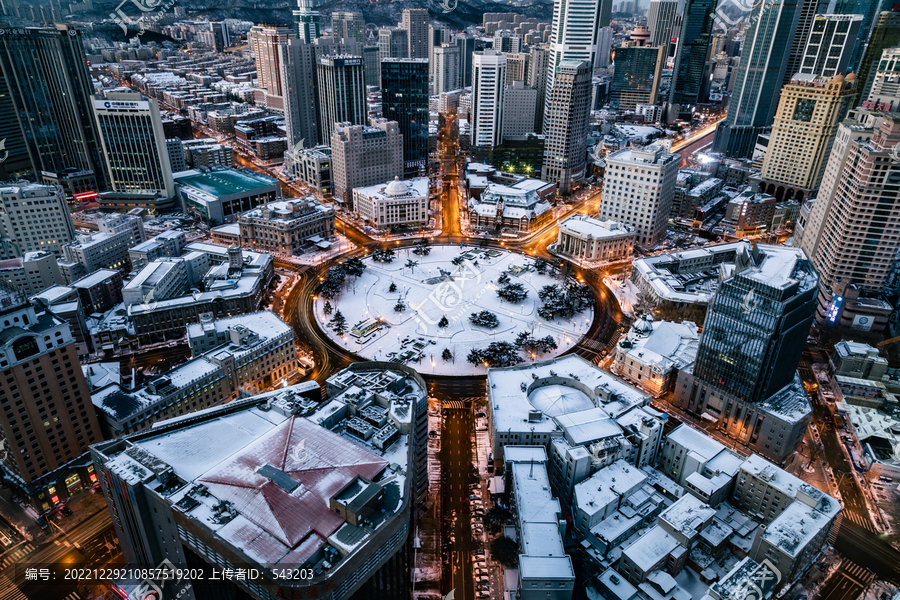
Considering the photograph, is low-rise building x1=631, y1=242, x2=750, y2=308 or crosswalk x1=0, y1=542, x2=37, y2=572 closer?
crosswalk x1=0, y1=542, x2=37, y2=572

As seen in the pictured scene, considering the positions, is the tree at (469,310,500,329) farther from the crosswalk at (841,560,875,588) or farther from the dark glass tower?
the crosswalk at (841,560,875,588)

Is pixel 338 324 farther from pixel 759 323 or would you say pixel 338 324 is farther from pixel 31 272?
pixel 759 323

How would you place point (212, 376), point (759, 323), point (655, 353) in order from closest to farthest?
point (759, 323), point (212, 376), point (655, 353)

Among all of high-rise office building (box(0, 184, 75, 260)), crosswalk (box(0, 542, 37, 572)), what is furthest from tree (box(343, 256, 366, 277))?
crosswalk (box(0, 542, 37, 572))

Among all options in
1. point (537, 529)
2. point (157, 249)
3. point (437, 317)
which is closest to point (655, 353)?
point (437, 317)

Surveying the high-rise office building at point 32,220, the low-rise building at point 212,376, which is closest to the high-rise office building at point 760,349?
the low-rise building at point 212,376

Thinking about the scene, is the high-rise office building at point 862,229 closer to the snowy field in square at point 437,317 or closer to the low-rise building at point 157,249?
the snowy field in square at point 437,317

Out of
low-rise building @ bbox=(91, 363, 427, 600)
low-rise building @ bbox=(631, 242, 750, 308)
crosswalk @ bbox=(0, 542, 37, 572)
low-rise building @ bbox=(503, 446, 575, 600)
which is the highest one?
low-rise building @ bbox=(91, 363, 427, 600)

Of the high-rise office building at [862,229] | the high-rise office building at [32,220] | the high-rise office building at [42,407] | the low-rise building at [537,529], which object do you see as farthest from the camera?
the high-rise office building at [32,220]
